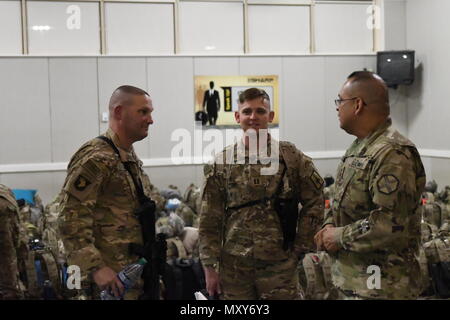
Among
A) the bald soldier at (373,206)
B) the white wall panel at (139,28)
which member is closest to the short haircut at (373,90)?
the bald soldier at (373,206)

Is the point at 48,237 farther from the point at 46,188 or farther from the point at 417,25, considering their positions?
the point at 417,25

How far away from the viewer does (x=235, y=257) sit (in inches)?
105

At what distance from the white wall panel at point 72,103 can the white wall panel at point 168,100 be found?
2.95 ft

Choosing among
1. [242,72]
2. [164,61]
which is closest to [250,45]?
[242,72]

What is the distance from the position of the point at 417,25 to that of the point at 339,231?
24.3 feet

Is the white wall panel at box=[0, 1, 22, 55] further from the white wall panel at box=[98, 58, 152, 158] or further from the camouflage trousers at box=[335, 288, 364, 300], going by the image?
the camouflage trousers at box=[335, 288, 364, 300]

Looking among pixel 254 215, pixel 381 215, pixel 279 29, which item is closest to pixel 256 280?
pixel 254 215

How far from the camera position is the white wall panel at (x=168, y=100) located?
8539mm

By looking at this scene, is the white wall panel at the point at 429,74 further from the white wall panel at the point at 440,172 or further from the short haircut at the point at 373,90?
the short haircut at the point at 373,90

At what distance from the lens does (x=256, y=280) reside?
2.65 m

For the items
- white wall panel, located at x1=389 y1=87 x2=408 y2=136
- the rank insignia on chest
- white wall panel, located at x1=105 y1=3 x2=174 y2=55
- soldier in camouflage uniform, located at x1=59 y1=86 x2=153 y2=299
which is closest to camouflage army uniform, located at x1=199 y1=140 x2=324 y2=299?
soldier in camouflage uniform, located at x1=59 y1=86 x2=153 y2=299

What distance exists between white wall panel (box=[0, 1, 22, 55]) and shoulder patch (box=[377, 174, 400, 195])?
7327 millimetres

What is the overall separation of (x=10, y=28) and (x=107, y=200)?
6.73m

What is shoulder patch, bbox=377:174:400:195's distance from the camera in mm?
2145
